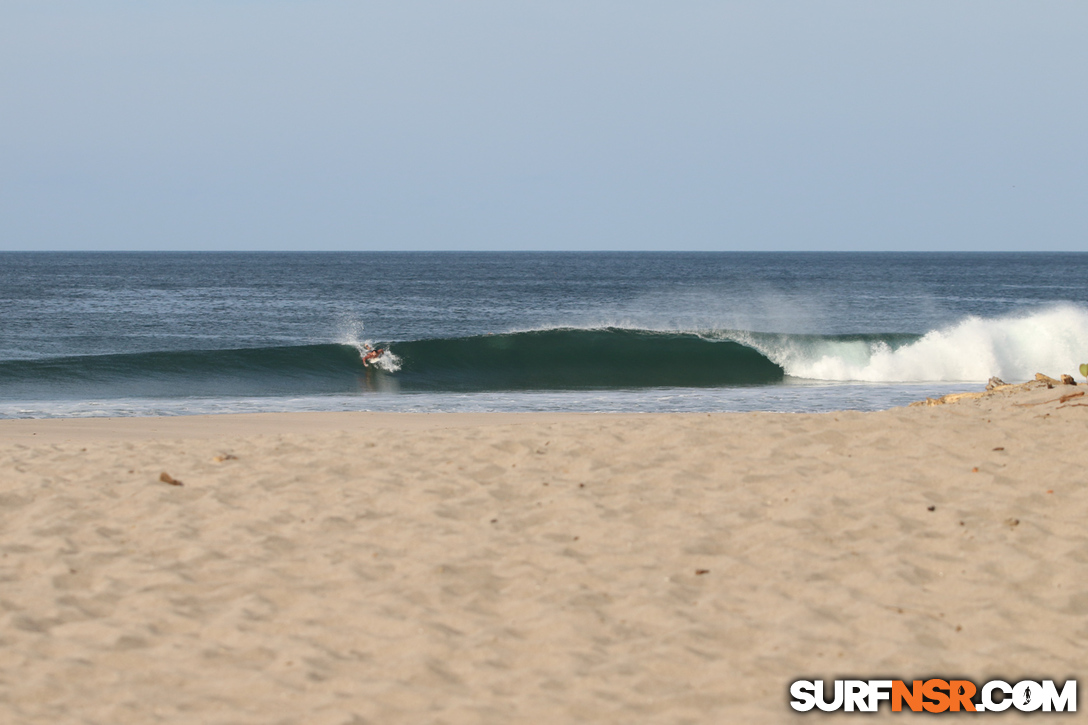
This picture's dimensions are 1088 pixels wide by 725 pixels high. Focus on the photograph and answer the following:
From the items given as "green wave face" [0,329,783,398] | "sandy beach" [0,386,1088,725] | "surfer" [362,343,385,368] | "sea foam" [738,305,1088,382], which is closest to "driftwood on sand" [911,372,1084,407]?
"sandy beach" [0,386,1088,725]

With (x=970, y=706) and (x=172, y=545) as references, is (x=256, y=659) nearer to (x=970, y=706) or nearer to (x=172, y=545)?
(x=172, y=545)

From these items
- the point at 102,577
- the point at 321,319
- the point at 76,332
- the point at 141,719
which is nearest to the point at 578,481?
the point at 102,577

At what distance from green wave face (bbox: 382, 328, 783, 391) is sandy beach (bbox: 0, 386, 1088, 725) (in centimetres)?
1347

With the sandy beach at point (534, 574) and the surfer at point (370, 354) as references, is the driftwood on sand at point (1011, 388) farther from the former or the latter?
the surfer at point (370, 354)

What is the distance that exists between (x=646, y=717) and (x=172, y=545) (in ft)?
10.4

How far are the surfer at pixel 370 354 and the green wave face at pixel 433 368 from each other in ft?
0.55

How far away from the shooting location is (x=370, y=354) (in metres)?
23.3

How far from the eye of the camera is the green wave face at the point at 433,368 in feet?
65.0

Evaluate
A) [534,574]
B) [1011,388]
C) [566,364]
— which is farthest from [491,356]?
[534,574]

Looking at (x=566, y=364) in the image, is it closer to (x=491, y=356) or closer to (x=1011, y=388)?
(x=491, y=356)

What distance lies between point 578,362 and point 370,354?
18.0 feet

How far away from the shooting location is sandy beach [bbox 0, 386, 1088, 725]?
3676mm

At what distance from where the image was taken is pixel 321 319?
39656 mm

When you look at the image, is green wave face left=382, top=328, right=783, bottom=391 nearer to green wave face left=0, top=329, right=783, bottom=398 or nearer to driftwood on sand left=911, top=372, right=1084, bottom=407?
green wave face left=0, top=329, right=783, bottom=398
